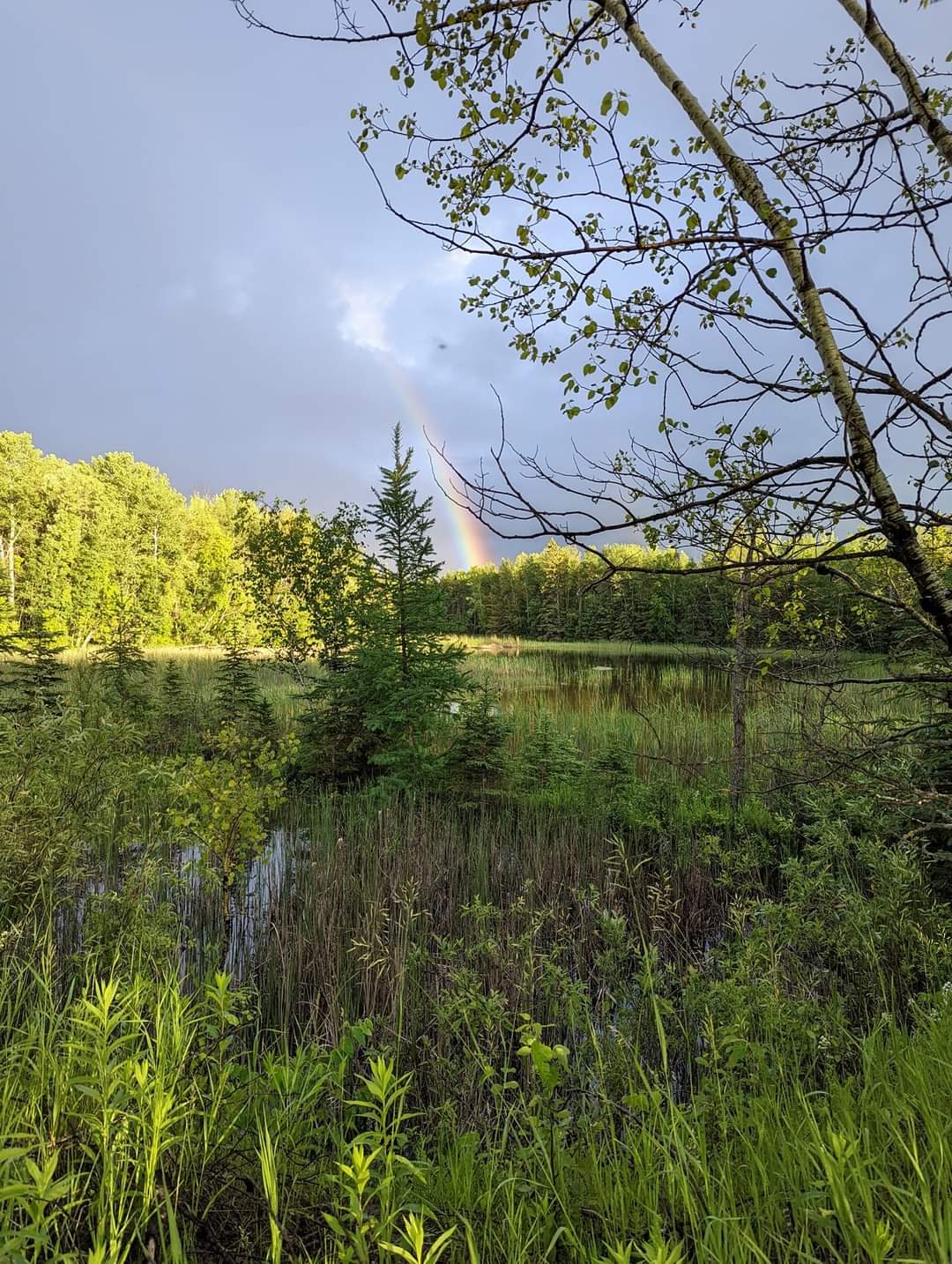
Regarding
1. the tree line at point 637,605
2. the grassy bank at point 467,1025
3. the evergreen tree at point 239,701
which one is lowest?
the grassy bank at point 467,1025

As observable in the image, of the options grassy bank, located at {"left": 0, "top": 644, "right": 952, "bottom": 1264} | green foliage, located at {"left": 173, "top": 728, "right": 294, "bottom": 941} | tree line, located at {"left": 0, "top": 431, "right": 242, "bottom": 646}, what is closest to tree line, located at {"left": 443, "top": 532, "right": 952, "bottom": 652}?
grassy bank, located at {"left": 0, "top": 644, "right": 952, "bottom": 1264}

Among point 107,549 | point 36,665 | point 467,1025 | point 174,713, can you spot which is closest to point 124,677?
point 174,713

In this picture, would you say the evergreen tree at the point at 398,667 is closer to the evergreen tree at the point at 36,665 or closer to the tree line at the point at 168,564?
the tree line at the point at 168,564

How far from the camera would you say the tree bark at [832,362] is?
67.2 inches

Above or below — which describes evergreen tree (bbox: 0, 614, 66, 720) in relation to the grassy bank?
above

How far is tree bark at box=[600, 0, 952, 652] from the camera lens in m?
1.71

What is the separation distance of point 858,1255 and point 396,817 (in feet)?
16.9

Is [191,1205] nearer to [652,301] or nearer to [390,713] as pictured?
[652,301]

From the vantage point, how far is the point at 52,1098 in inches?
70.6

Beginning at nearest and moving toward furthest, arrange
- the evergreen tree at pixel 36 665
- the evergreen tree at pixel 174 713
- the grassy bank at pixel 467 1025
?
1. the grassy bank at pixel 467 1025
2. the evergreen tree at pixel 36 665
3. the evergreen tree at pixel 174 713

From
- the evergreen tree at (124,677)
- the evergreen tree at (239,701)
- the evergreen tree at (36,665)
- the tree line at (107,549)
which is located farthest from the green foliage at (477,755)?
the tree line at (107,549)

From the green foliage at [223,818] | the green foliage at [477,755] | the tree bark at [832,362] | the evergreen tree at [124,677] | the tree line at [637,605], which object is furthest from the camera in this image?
the evergreen tree at [124,677]

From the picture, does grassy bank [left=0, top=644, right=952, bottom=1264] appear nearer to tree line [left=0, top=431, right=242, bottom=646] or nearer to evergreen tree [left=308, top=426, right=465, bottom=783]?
evergreen tree [left=308, top=426, right=465, bottom=783]

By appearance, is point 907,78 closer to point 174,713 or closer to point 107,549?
point 174,713
